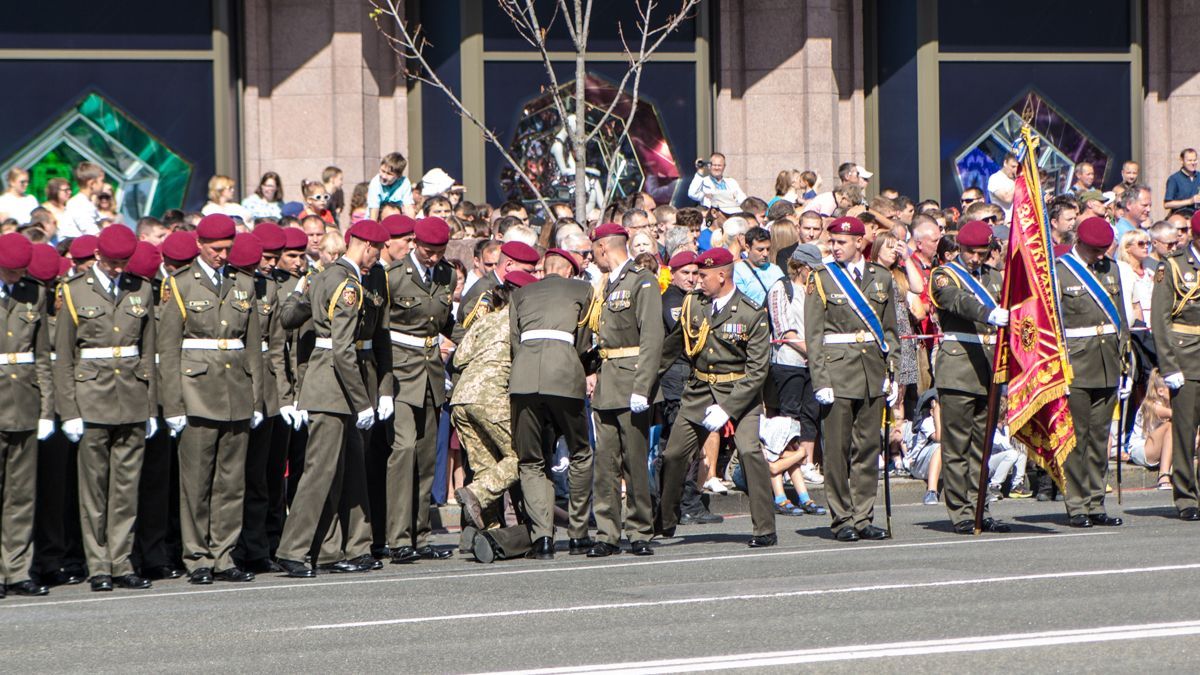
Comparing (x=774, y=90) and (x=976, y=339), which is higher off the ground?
(x=774, y=90)

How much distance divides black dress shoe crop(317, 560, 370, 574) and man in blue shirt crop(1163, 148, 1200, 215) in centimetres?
1227

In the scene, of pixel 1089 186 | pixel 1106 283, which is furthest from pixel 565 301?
pixel 1089 186

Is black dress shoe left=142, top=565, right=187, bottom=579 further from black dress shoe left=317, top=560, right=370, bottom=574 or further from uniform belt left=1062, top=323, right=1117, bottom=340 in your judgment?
uniform belt left=1062, top=323, right=1117, bottom=340

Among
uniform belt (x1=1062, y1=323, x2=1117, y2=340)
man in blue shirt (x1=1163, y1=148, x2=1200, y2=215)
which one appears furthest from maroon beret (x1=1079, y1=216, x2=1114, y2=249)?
man in blue shirt (x1=1163, y1=148, x2=1200, y2=215)

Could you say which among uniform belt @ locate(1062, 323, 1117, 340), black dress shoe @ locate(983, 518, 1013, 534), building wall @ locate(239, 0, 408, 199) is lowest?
black dress shoe @ locate(983, 518, 1013, 534)

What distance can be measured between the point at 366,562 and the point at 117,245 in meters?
2.41

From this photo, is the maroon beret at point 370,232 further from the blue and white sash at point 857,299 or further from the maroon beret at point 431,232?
the blue and white sash at point 857,299

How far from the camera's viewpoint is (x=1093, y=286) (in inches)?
544

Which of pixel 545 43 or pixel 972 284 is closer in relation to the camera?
pixel 972 284

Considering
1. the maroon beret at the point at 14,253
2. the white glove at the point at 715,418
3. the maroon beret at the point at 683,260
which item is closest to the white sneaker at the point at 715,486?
the maroon beret at the point at 683,260

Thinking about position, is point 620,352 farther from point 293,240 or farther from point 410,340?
point 293,240

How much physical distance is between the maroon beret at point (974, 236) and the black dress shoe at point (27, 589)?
20.3 ft

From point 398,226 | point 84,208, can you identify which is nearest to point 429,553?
point 398,226

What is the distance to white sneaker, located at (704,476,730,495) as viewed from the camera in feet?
51.2
